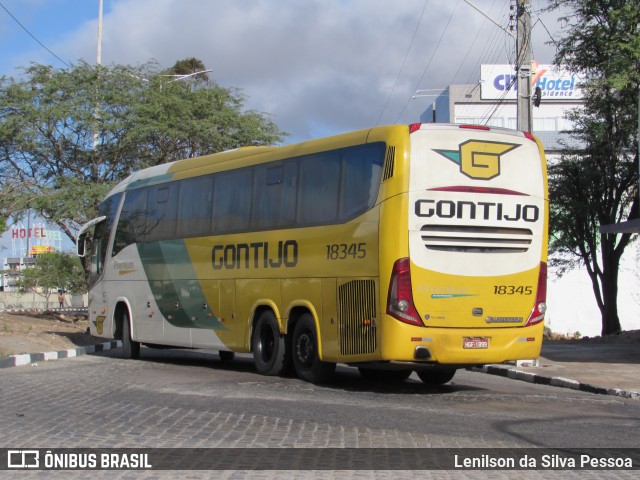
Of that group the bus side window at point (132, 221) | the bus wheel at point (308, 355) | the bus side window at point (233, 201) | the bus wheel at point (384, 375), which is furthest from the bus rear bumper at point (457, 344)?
the bus side window at point (132, 221)

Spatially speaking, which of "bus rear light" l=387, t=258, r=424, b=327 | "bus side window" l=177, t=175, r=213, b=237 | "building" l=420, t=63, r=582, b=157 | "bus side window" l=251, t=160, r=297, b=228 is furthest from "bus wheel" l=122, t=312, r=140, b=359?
"building" l=420, t=63, r=582, b=157

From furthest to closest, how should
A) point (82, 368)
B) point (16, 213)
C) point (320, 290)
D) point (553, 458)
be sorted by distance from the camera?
1. point (16, 213)
2. point (82, 368)
3. point (320, 290)
4. point (553, 458)

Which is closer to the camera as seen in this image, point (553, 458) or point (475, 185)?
point (553, 458)

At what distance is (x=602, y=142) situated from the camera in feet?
101

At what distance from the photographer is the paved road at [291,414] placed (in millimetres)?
8633

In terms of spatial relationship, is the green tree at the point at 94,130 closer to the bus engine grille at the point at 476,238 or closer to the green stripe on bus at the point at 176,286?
the green stripe on bus at the point at 176,286

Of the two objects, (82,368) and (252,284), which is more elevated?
(252,284)

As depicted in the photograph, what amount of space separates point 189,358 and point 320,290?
8.52m

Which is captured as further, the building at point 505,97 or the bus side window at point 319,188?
the building at point 505,97

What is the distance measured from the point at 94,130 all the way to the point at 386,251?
2205cm

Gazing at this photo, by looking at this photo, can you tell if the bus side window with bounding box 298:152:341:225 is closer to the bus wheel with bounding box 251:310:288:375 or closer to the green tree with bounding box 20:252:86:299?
the bus wheel with bounding box 251:310:288:375

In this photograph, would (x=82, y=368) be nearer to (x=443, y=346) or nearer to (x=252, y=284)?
(x=252, y=284)

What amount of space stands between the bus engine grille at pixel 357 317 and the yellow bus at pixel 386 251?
3cm

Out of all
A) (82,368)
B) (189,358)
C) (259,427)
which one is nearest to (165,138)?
(189,358)
